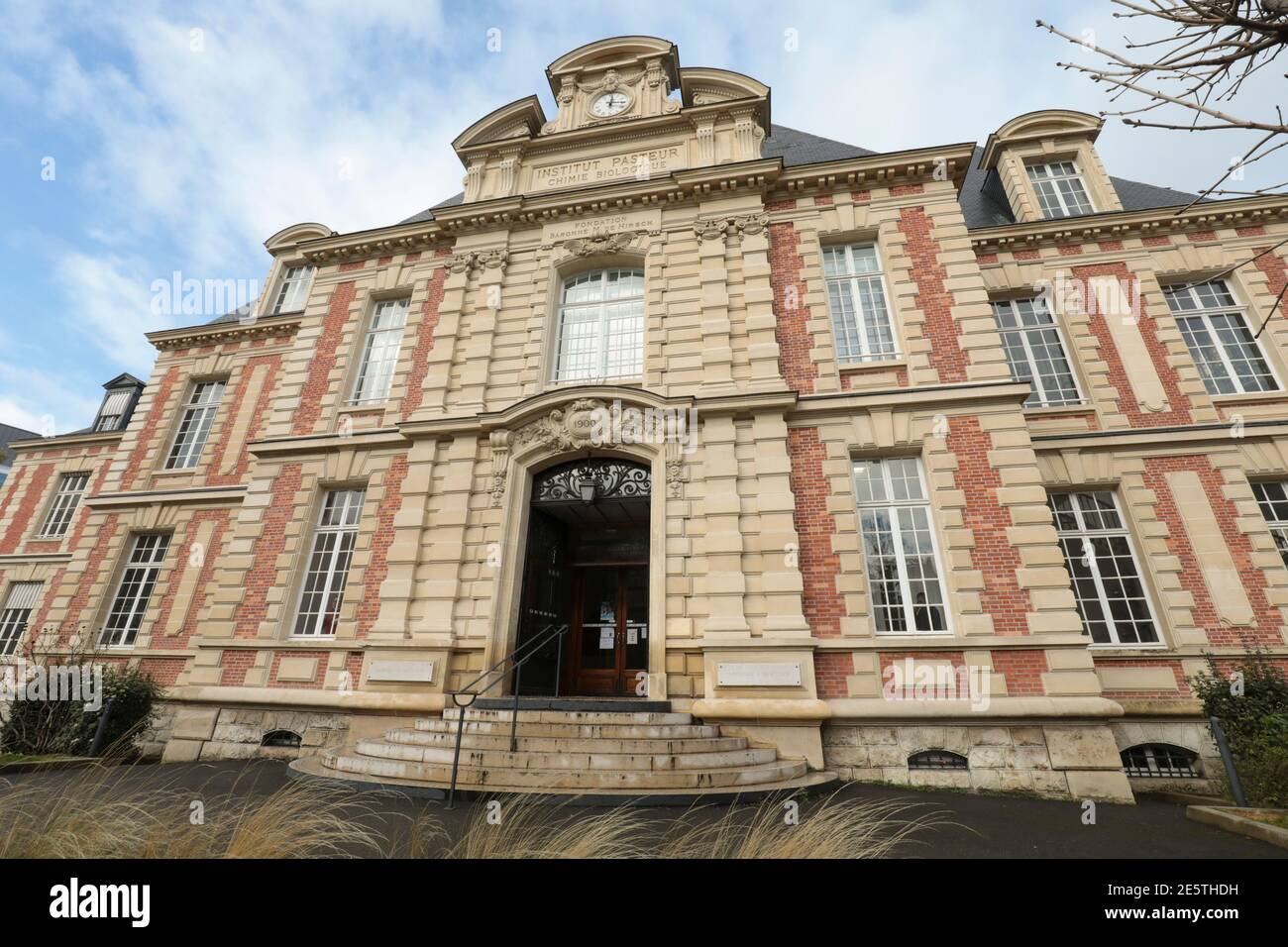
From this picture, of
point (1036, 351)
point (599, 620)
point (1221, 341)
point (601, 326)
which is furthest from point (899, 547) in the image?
point (1221, 341)

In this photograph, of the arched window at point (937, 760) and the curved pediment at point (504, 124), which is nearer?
the arched window at point (937, 760)

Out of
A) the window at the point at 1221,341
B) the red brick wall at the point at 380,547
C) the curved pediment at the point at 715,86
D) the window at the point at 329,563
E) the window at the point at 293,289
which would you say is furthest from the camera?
the window at the point at 293,289

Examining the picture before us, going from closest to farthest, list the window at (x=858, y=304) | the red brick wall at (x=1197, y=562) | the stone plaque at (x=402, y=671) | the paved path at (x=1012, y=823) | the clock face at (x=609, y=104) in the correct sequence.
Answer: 1. the paved path at (x=1012, y=823)
2. the red brick wall at (x=1197, y=562)
3. the stone plaque at (x=402, y=671)
4. the window at (x=858, y=304)
5. the clock face at (x=609, y=104)

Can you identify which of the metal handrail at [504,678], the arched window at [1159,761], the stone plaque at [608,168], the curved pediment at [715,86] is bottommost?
the arched window at [1159,761]

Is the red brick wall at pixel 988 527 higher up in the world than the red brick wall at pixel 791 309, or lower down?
lower down

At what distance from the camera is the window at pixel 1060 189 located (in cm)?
1226

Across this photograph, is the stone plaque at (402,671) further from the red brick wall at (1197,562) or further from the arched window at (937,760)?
the red brick wall at (1197,562)

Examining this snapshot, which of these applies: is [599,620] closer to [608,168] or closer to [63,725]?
[63,725]

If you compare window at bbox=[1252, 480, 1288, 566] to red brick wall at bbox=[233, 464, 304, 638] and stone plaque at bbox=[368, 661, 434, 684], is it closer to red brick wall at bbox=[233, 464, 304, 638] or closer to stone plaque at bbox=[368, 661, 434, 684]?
stone plaque at bbox=[368, 661, 434, 684]

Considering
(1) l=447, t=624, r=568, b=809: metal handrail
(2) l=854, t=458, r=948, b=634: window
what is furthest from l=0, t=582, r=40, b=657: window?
(2) l=854, t=458, r=948, b=634: window

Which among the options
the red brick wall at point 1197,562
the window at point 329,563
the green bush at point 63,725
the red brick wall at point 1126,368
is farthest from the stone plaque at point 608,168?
the green bush at point 63,725

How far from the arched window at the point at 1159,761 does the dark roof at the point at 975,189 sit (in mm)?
9891

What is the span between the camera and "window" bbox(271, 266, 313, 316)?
15.8 m

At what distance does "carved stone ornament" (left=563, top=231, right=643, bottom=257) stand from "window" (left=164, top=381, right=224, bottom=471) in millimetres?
11100
